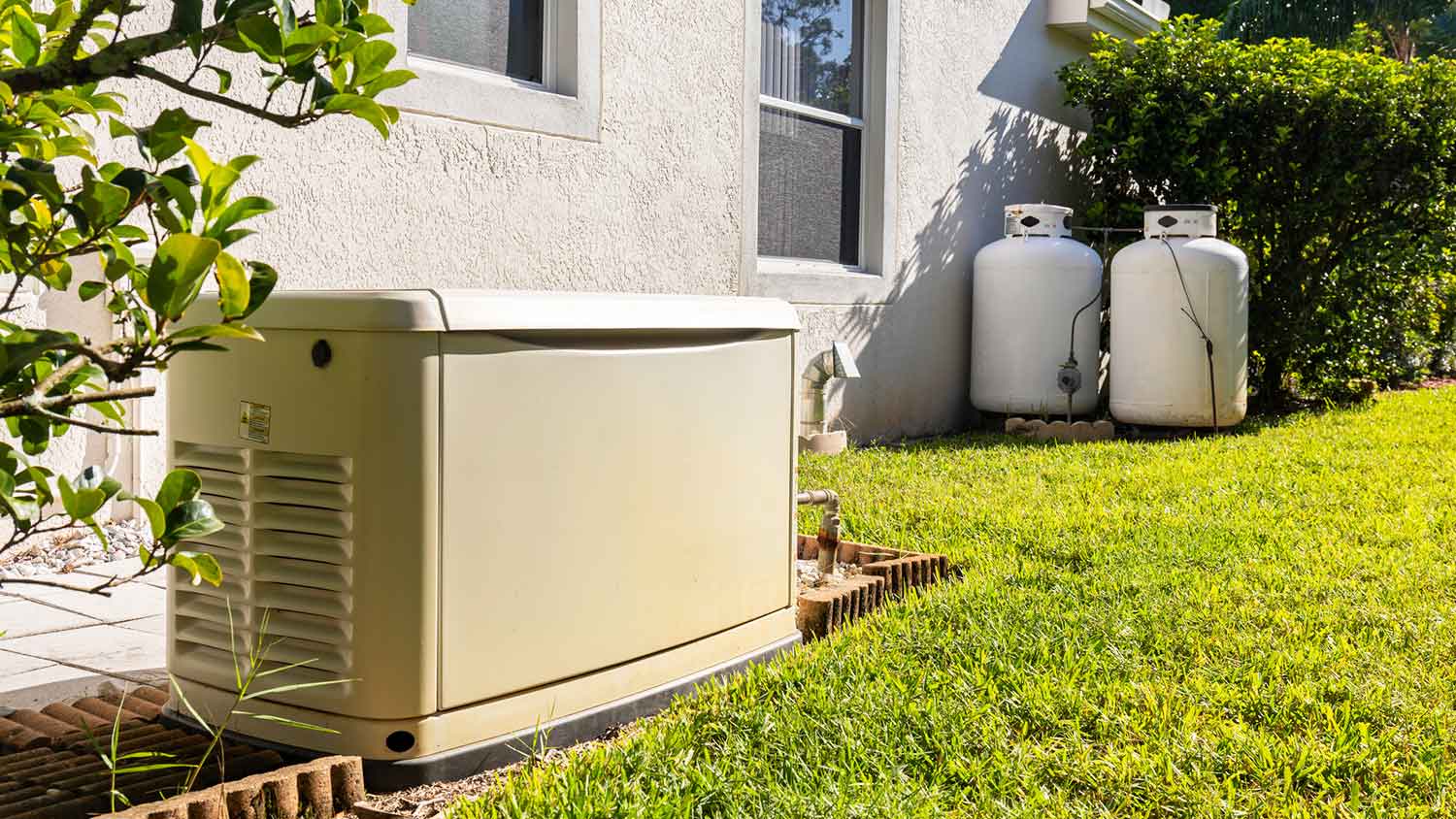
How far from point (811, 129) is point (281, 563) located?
17.7ft

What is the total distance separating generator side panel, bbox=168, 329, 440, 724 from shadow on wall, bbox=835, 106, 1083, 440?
5064 mm

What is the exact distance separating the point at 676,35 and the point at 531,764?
434cm

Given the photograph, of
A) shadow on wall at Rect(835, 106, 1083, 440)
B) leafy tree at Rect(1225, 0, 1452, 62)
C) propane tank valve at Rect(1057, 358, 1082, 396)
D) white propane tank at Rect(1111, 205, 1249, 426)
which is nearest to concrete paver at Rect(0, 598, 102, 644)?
shadow on wall at Rect(835, 106, 1083, 440)

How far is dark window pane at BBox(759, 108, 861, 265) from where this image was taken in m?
6.91

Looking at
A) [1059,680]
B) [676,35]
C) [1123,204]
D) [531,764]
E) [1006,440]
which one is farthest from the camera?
[1123,204]

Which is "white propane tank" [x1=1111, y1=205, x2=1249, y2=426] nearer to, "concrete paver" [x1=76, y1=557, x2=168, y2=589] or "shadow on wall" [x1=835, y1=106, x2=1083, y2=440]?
"shadow on wall" [x1=835, y1=106, x2=1083, y2=440]

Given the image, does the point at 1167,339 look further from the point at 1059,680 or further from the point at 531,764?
the point at 531,764

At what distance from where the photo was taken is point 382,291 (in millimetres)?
2105

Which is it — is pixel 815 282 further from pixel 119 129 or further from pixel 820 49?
pixel 119 129

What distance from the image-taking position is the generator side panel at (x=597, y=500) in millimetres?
2176

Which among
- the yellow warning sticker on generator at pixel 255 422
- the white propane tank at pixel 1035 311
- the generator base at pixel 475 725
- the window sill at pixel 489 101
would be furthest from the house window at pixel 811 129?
the yellow warning sticker on generator at pixel 255 422

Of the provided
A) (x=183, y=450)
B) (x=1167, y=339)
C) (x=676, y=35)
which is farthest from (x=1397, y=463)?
(x=183, y=450)

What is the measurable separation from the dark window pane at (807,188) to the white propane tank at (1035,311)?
1.09 m

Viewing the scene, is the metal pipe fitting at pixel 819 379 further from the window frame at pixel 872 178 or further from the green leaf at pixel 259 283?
the green leaf at pixel 259 283
